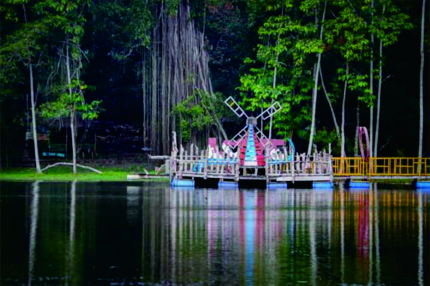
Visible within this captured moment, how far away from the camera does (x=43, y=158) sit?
63.8m

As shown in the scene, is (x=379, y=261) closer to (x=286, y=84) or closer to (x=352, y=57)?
(x=352, y=57)

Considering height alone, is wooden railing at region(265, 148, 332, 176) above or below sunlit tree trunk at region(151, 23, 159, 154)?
below

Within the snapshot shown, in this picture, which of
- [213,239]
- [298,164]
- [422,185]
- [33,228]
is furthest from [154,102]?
[213,239]

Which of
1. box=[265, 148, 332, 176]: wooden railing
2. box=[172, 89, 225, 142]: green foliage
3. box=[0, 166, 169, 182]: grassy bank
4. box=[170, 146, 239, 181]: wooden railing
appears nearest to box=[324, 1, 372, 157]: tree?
box=[265, 148, 332, 176]: wooden railing

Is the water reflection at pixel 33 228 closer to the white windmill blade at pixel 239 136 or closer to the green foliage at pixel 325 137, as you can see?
the white windmill blade at pixel 239 136

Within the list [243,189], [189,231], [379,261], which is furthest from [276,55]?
[379,261]

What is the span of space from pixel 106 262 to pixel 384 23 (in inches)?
1310

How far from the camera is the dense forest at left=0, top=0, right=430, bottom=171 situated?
2239 inches

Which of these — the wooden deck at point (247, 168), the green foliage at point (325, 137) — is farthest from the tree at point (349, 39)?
the wooden deck at point (247, 168)

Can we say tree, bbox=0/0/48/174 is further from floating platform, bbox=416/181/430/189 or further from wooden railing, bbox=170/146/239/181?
floating platform, bbox=416/181/430/189

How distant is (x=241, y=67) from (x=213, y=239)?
3389cm

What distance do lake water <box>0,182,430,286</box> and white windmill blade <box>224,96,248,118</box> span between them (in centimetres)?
1412

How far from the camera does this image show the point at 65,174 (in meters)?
57.3

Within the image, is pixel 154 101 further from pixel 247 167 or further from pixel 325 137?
pixel 247 167
